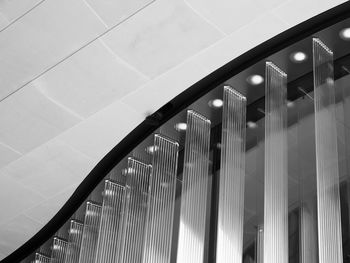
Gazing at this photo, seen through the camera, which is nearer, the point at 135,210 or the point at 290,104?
the point at 290,104

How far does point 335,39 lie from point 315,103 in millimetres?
811

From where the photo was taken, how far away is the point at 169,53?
8.42 meters

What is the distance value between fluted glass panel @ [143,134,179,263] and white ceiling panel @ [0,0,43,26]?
8.66 ft

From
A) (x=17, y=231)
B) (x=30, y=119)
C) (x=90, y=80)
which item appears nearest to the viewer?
(x=90, y=80)

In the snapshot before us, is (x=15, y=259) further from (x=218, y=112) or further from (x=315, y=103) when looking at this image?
(x=315, y=103)

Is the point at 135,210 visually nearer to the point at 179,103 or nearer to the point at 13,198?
the point at 179,103

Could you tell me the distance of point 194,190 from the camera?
8.88 meters

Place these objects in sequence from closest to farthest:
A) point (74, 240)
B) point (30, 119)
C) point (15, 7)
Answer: point (15, 7)
point (30, 119)
point (74, 240)

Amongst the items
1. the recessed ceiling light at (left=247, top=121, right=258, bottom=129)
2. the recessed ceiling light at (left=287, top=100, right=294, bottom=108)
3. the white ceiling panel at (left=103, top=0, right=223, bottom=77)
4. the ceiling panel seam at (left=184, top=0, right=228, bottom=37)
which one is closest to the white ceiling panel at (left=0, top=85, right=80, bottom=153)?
the white ceiling panel at (left=103, top=0, right=223, bottom=77)

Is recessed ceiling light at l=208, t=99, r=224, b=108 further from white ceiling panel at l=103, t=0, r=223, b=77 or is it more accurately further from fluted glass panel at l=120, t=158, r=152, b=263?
fluted glass panel at l=120, t=158, r=152, b=263

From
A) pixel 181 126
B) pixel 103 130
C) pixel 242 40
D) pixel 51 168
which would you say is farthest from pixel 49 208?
pixel 242 40

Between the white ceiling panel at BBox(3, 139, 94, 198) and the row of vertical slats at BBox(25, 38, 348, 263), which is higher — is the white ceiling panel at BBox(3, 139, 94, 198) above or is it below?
above

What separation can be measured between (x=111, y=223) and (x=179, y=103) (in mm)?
2073

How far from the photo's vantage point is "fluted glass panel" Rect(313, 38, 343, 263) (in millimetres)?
7090
